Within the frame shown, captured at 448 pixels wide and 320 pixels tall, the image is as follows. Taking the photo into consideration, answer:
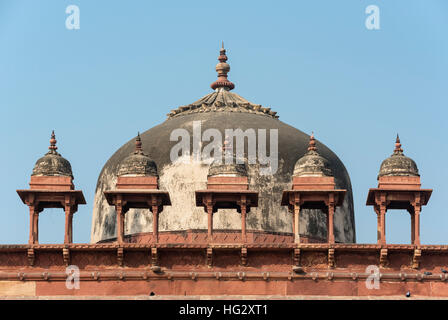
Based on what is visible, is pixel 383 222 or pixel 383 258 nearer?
pixel 383 258

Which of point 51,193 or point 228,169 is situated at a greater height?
point 228,169

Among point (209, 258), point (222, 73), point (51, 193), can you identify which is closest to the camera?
point (209, 258)

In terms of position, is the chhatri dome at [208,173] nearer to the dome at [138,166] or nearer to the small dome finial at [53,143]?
the dome at [138,166]

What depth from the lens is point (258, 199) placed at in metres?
42.8

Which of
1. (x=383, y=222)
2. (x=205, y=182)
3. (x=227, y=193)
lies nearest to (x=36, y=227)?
(x=227, y=193)

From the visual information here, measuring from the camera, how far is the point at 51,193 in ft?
132

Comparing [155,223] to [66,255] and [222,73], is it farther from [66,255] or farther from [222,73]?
[222,73]

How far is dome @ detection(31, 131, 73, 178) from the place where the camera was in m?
40.7
